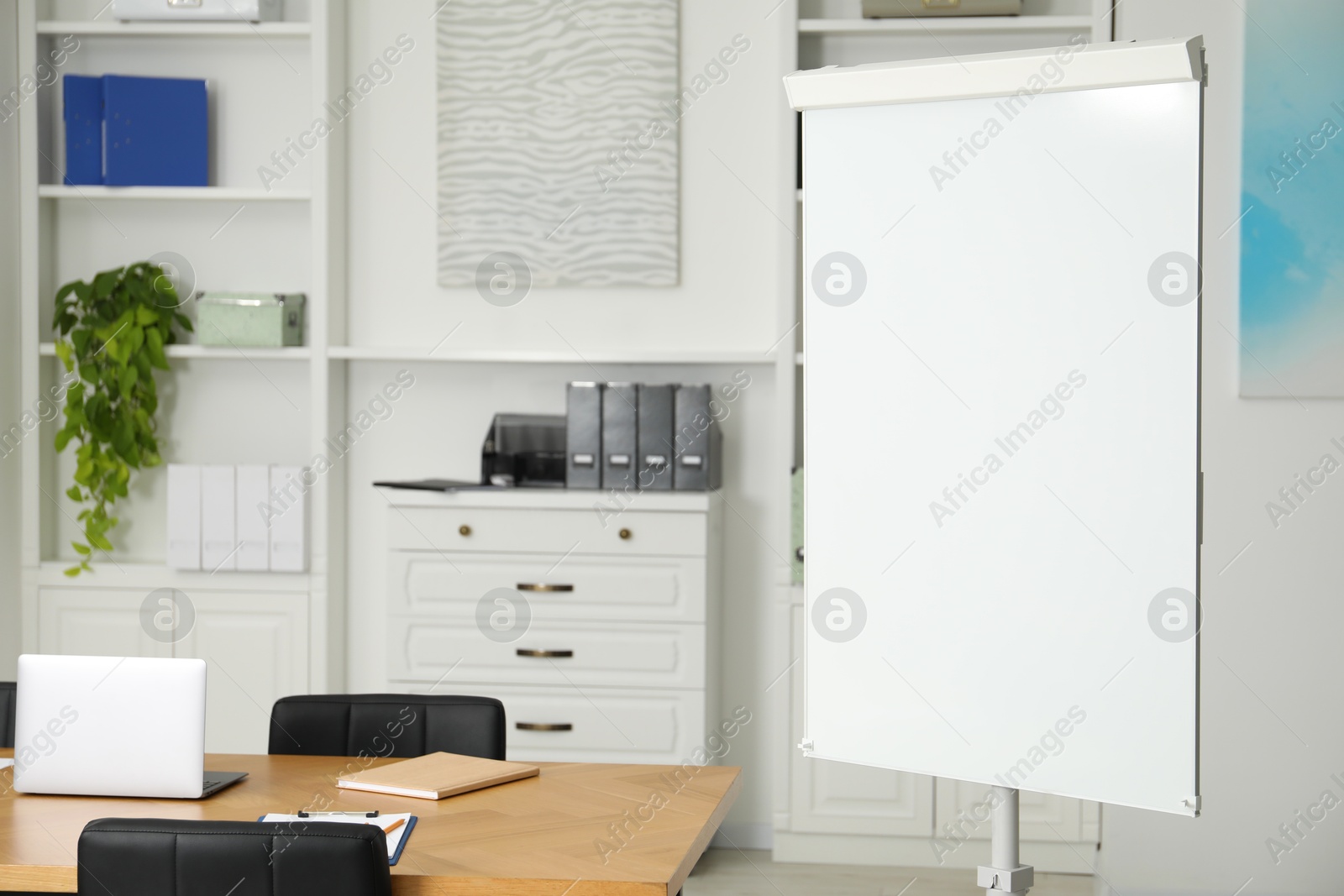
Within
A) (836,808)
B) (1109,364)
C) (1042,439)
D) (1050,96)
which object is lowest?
(836,808)

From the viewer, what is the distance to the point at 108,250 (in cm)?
400

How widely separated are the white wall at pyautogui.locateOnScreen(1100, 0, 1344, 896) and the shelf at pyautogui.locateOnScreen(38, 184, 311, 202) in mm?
2605

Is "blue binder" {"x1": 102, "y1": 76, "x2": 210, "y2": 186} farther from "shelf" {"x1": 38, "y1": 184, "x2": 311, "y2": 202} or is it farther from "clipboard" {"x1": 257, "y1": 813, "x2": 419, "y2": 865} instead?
"clipboard" {"x1": 257, "y1": 813, "x2": 419, "y2": 865}

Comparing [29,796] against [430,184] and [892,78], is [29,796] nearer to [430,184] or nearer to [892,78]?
[892,78]

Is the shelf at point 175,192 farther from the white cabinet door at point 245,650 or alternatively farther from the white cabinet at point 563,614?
the white cabinet door at point 245,650

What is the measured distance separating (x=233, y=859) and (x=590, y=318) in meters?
2.63

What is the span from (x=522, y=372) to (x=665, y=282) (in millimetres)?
564

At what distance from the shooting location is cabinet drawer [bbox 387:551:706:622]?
3.54 metres

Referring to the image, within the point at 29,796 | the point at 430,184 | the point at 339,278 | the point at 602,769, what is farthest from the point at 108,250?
the point at 602,769

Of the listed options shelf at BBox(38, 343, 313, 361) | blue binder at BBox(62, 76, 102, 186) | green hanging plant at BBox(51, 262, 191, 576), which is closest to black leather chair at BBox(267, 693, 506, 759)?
shelf at BBox(38, 343, 313, 361)

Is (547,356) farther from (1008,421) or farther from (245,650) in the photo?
(1008,421)

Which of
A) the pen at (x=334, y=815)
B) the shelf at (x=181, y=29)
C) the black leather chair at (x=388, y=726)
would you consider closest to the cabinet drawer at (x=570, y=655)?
the black leather chair at (x=388, y=726)

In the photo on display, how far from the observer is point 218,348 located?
3.77m

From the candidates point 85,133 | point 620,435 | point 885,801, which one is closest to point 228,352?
point 85,133
